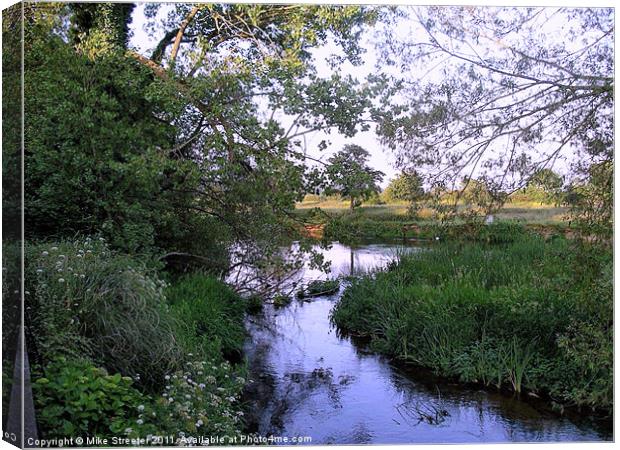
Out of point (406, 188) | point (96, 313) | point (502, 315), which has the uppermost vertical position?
point (406, 188)

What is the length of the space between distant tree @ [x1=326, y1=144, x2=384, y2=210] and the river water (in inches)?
15.0

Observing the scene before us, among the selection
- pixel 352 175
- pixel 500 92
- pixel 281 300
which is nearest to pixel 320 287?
pixel 281 300

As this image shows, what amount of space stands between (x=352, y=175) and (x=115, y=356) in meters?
1.84

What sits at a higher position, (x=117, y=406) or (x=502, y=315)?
(x=502, y=315)

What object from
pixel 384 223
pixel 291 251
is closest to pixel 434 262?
pixel 384 223

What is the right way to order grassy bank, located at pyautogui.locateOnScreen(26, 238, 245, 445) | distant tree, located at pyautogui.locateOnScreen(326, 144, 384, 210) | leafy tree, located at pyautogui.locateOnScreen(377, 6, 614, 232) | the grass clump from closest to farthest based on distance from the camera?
grassy bank, located at pyautogui.locateOnScreen(26, 238, 245, 445) → leafy tree, located at pyautogui.locateOnScreen(377, 6, 614, 232) → distant tree, located at pyautogui.locateOnScreen(326, 144, 384, 210) → the grass clump

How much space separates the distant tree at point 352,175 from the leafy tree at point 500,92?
21 cm

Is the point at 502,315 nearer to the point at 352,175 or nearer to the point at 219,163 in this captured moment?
the point at 352,175

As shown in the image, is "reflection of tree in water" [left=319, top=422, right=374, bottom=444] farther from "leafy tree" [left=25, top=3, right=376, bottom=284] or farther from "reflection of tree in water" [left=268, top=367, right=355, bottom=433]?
"leafy tree" [left=25, top=3, right=376, bottom=284]

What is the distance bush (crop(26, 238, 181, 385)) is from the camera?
14.4ft

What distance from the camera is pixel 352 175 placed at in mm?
4879

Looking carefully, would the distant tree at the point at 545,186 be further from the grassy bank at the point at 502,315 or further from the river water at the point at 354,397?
the river water at the point at 354,397

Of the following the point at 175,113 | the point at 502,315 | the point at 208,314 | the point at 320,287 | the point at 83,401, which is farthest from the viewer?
the point at 502,315

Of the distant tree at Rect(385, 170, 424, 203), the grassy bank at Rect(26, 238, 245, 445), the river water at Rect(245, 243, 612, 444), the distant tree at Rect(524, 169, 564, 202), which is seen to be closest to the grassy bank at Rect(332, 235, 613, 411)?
the river water at Rect(245, 243, 612, 444)
